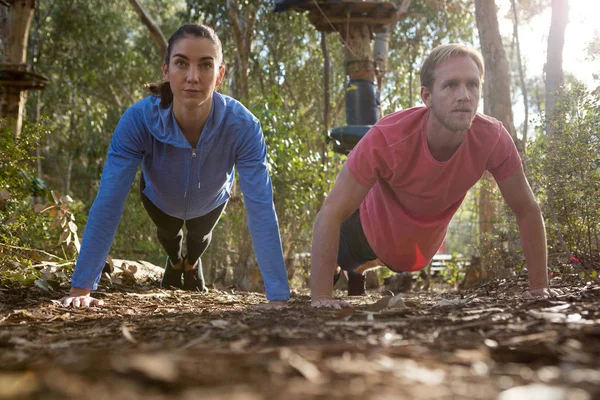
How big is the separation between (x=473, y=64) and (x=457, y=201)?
95 cm

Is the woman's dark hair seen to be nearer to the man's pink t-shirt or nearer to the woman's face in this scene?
the woman's face

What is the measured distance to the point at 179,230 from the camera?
15.3 ft

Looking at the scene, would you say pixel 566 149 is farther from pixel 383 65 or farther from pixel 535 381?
pixel 383 65

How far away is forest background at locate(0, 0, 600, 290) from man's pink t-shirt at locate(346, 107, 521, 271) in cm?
61

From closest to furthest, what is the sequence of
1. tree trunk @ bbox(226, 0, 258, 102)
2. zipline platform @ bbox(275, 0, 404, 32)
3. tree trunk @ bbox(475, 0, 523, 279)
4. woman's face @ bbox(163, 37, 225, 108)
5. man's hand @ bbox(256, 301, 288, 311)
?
man's hand @ bbox(256, 301, 288, 311)
woman's face @ bbox(163, 37, 225, 108)
tree trunk @ bbox(475, 0, 523, 279)
zipline platform @ bbox(275, 0, 404, 32)
tree trunk @ bbox(226, 0, 258, 102)

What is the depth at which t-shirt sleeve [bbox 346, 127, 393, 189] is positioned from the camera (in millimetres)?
3026

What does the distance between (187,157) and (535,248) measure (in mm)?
2070

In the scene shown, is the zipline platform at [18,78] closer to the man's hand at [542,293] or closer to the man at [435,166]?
the man at [435,166]

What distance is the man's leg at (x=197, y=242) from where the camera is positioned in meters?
4.52

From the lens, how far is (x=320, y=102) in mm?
17250

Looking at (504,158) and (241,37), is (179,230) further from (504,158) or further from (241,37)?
(241,37)

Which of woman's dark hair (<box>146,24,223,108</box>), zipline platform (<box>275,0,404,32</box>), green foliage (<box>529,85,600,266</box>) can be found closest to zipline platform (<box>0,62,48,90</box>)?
woman's dark hair (<box>146,24,223,108</box>)

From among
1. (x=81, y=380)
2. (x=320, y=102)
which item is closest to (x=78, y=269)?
(x=81, y=380)

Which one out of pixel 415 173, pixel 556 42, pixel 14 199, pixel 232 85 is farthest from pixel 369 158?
pixel 232 85
